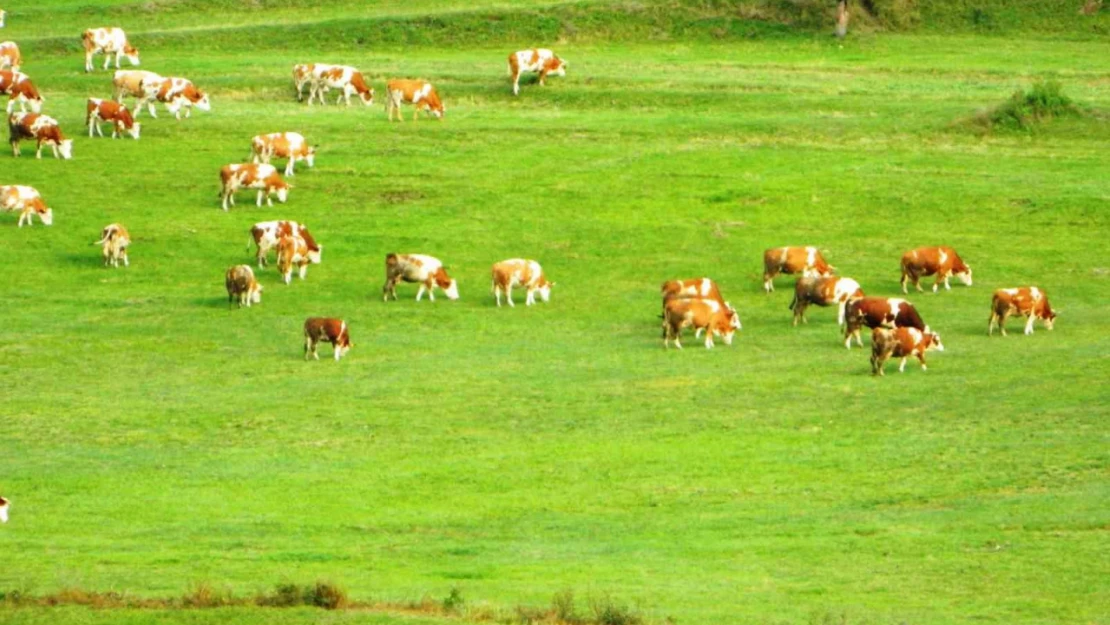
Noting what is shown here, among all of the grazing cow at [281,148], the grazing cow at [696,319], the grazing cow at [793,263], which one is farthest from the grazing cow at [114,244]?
the grazing cow at [793,263]

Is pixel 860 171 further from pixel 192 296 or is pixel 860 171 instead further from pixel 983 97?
pixel 192 296

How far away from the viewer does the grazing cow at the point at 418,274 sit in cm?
4772

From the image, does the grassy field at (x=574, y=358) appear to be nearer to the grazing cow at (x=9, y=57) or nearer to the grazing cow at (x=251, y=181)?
the grazing cow at (x=251, y=181)

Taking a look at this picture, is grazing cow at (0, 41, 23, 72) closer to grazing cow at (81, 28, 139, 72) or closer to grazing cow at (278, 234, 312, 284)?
grazing cow at (81, 28, 139, 72)

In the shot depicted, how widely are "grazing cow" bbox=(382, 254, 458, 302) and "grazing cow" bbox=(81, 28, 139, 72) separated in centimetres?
2574

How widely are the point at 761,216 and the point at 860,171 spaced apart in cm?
493

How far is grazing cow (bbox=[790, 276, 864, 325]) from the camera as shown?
45.8 metres

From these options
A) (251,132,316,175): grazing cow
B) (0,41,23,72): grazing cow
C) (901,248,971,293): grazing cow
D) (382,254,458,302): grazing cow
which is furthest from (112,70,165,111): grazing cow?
(901,248,971,293): grazing cow

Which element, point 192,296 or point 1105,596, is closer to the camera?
point 1105,596

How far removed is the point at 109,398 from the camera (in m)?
38.9

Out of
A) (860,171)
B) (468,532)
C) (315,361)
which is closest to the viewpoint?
(468,532)

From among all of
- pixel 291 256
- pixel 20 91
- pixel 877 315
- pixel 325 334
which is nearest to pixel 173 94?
pixel 20 91

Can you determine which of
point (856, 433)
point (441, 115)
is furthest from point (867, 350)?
point (441, 115)

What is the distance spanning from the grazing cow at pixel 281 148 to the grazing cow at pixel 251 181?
2191mm
